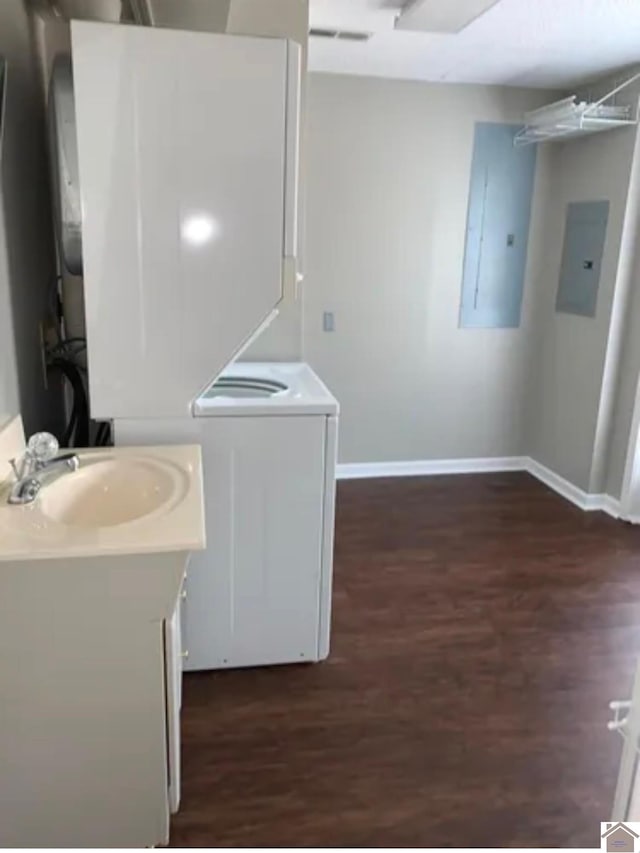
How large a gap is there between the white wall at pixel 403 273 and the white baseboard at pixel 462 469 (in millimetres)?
58

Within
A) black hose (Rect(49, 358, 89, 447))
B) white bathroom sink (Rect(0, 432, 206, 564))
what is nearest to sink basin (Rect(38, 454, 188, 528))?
white bathroom sink (Rect(0, 432, 206, 564))

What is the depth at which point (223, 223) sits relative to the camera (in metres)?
1.89

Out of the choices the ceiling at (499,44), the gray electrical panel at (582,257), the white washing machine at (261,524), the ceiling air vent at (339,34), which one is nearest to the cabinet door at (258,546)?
the white washing machine at (261,524)

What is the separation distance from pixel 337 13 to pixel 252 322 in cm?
153

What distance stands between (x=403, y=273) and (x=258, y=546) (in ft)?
7.65

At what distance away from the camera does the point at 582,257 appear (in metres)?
3.80

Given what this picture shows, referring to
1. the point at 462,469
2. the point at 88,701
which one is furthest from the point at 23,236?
the point at 462,469

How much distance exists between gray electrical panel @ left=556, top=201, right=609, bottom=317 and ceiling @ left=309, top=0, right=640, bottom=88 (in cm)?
70

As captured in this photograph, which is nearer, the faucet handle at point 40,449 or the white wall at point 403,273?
the faucet handle at point 40,449

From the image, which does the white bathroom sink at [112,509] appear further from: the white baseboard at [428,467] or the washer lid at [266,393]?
the white baseboard at [428,467]

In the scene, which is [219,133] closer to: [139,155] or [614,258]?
[139,155]

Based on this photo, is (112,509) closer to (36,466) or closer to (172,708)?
(36,466)

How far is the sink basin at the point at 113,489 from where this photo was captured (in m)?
1.70

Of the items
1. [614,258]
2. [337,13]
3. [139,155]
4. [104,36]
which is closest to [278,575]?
[139,155]
